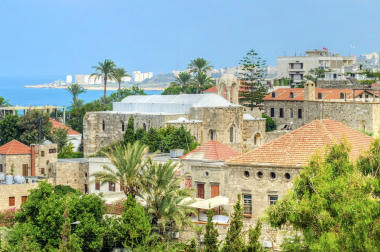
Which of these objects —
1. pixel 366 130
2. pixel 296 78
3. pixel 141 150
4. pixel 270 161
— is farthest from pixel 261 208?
pixel 296 78

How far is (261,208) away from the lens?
31.5m

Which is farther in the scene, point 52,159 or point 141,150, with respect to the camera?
point 52,159

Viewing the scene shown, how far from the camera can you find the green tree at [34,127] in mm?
69500

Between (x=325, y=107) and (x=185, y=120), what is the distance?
1177cm

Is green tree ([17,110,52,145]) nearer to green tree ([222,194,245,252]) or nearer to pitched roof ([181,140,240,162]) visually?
pitched roof ([181,140,240,162])

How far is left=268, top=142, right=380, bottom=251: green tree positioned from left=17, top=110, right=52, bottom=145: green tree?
47.6 metres

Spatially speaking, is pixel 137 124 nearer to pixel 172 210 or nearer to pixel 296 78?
pixel 172 210

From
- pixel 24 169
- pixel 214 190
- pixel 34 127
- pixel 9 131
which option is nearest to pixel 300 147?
pixel 214 190

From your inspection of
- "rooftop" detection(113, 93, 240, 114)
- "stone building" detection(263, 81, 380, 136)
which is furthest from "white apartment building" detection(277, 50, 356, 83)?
"rooftop" detection(113, 93, 240, 114)

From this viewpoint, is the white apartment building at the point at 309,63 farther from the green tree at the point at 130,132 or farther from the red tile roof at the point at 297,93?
the green tree at the point at 130,132

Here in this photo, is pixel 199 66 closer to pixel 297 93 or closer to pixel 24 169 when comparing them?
pixel 297 93

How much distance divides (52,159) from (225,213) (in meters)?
27.7

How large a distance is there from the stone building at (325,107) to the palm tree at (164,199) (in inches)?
674

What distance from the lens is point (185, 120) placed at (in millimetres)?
60750
